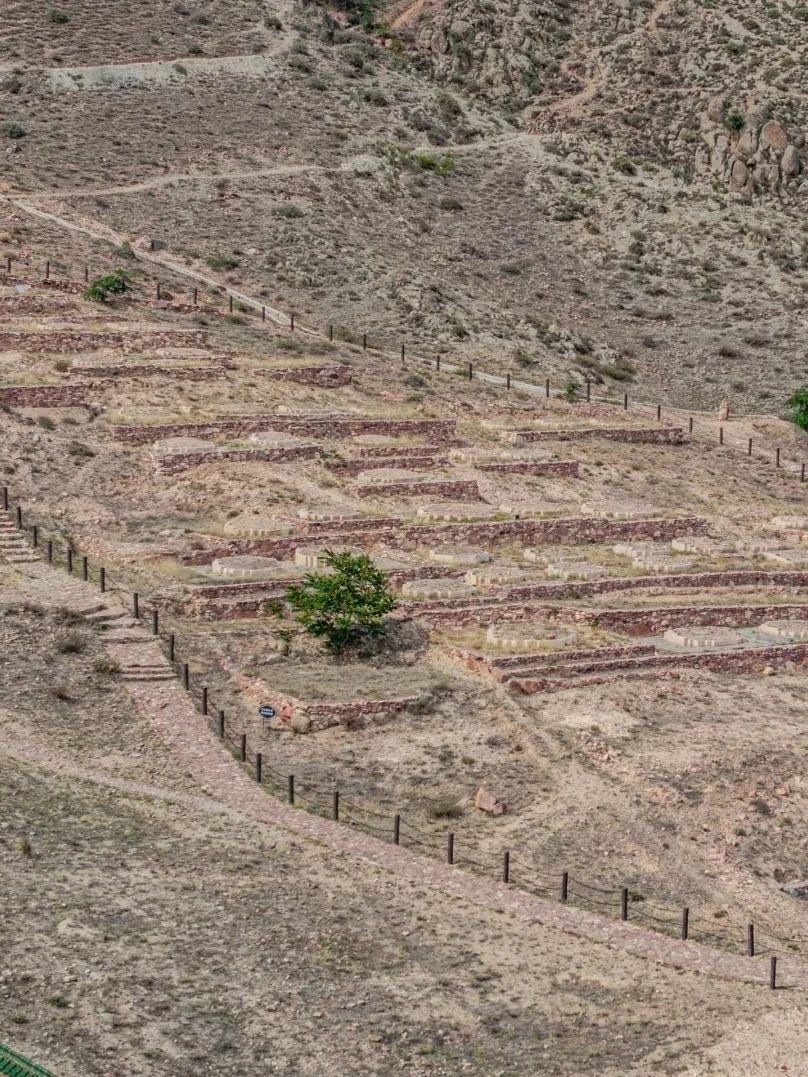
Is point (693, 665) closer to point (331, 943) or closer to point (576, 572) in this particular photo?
point (576, 572)

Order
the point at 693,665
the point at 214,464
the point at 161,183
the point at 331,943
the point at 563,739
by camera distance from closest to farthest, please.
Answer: the point at 331,943 → the point at 563,739 → the point at 693,665 → the point at 214,464 → the point at 161,183

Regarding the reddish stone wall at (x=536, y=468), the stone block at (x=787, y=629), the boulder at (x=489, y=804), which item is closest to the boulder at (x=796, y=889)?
the boulder at (x=489, y=804)

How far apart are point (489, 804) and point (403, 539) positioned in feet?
50.7

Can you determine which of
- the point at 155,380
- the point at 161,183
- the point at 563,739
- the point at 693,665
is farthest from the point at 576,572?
the point at 161,183

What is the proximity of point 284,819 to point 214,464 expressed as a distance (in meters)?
21.6

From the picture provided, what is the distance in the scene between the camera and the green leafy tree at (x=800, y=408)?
75812 mm

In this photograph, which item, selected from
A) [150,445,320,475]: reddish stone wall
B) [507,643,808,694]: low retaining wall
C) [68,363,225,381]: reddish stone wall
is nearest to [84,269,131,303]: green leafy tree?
[68,363,225,381]: reddish stone wall

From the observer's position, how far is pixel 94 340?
211ft

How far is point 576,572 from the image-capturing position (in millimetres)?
51688

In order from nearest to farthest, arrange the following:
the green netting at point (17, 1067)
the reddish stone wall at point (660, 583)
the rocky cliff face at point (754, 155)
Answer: the green netting at point (17, 1067) → the reddish stone wall at point (660, 583) → the rocky cliff face at point (754, 155)

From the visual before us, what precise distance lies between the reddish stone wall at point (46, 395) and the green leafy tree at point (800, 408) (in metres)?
26.6

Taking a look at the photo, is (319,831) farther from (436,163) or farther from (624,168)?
(624,168)

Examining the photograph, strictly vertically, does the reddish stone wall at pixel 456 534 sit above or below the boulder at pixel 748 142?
below

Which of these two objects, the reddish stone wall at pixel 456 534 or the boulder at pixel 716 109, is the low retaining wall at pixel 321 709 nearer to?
the reddish stone wall at pixel 456 534
